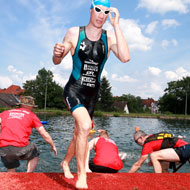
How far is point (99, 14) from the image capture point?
3336 mm

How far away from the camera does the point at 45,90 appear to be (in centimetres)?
7881

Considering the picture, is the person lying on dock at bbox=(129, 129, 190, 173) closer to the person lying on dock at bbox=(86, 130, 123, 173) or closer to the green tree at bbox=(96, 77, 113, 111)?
the person lying on dock at bbox=(86, 130, 123, 173)

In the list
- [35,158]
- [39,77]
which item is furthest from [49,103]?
[35,158]

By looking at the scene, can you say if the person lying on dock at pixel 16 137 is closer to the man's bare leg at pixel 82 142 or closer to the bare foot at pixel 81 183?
the man's bare leg at pixel 82 142

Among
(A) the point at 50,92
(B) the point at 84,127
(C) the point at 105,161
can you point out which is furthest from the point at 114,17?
(A) the point at 50,92

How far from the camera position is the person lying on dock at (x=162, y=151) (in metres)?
4.84

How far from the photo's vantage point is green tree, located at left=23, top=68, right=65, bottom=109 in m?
75.8

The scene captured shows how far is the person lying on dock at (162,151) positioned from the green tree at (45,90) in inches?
2801

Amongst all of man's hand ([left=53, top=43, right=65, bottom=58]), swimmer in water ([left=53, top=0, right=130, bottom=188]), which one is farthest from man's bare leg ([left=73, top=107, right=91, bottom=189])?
man's hand ([left=53, top=43, right=65, bottom=58])

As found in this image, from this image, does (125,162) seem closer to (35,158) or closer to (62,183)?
(35,158)

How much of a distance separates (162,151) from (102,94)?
227 ft

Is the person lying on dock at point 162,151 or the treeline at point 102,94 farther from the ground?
the treeline at point 102,94

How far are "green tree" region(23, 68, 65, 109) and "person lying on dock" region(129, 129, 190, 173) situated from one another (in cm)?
7114

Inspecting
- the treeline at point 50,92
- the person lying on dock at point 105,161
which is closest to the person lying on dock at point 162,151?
the person lying on dock at point 105,161
